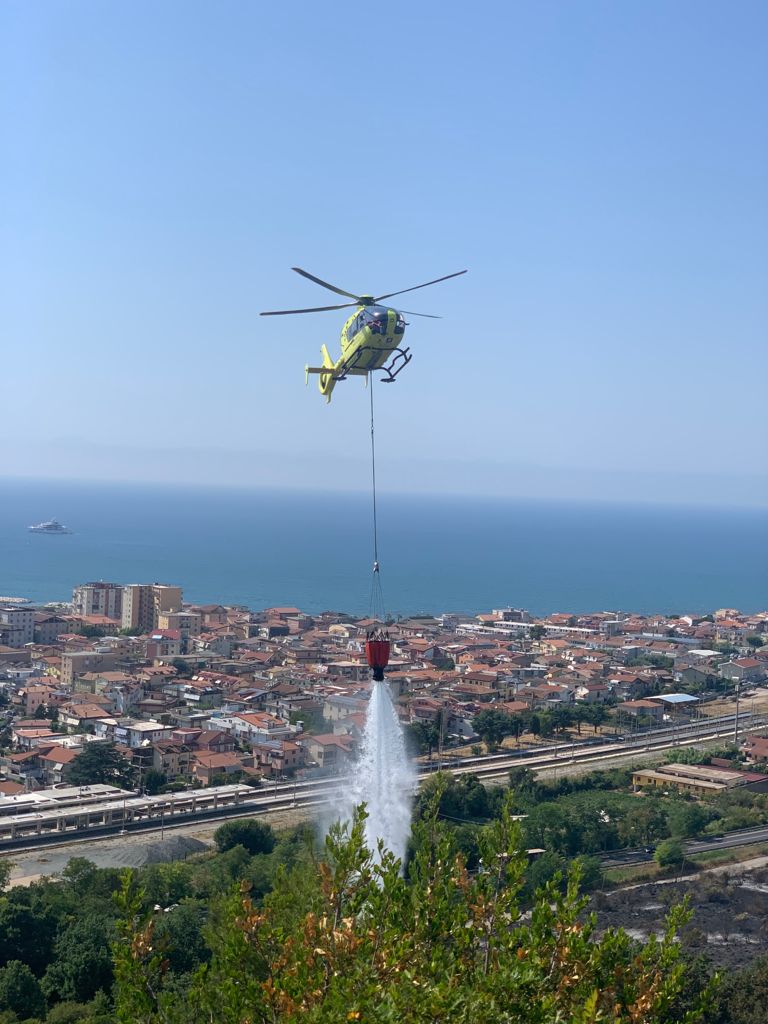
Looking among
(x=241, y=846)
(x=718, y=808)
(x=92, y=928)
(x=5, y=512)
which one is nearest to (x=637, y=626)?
(x=718, y=808)

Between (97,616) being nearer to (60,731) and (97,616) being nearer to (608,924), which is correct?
(60,731)

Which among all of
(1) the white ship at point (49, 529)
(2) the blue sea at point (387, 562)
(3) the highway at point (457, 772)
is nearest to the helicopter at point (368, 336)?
(3) the highway at point (457, 772)

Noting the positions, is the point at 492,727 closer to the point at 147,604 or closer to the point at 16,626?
the point at 16,626

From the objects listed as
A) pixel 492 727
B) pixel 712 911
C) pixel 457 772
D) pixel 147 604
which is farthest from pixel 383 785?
pixel 147 604

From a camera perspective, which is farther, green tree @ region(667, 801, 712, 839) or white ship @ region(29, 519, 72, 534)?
white ship @ region(29, 519, 72, 534)

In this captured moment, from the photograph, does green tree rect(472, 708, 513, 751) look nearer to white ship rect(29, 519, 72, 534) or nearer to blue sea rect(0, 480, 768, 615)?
blue sea rect(0, 480, 768, 615)

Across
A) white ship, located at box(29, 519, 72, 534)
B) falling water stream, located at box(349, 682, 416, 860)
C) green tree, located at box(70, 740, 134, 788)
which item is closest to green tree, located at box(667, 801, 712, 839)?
falling water stream, located at box(349, 682, 416, 860)
